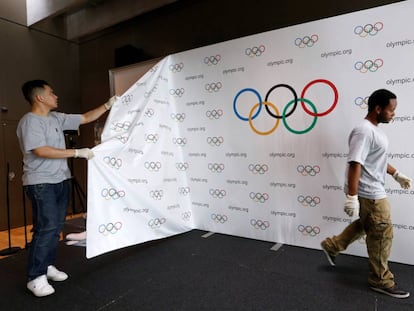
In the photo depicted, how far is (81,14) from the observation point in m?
4.62

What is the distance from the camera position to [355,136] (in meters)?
1.92

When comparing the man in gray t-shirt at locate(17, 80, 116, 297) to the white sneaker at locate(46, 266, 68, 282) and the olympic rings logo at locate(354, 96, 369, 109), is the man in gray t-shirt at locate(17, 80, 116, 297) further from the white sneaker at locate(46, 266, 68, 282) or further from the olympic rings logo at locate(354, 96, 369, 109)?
the olympic rings logo at locate(354, 96, 369, 109)

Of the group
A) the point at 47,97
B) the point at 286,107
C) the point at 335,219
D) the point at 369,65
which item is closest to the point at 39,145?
the point at 47,97

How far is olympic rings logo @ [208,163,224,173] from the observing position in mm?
3151

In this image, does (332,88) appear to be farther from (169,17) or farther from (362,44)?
(169,17)

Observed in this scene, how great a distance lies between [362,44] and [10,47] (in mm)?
5017

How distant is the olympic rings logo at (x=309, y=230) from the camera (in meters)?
2.67

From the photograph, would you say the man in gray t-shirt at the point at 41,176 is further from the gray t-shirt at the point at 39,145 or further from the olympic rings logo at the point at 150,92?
the olympic rings logo at the point at 150,92

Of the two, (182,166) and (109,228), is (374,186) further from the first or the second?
(109,228)

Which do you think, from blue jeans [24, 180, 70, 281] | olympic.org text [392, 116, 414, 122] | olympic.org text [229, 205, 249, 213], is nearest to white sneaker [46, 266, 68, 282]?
blue jeans [24, 180, 70, 281]

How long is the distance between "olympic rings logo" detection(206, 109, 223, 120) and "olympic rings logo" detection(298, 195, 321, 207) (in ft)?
4.09

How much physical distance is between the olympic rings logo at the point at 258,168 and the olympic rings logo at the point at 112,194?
136cm

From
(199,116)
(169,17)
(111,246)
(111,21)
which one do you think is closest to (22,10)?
(111,21)

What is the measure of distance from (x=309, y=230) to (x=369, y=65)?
162cm
